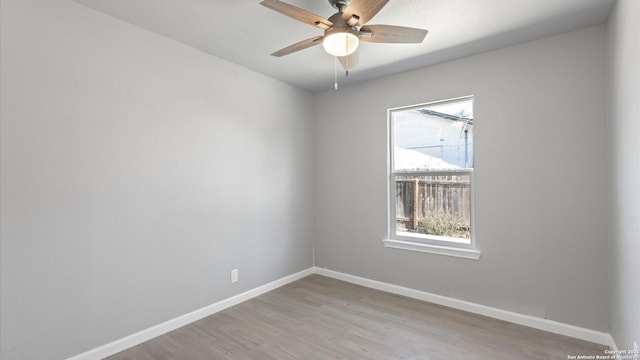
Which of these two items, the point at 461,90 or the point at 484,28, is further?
the point at 461,90

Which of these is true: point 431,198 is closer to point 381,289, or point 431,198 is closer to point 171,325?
point 381,289

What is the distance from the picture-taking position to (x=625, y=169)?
1.80 m

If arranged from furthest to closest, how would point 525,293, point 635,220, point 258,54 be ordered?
point 258,54 < point 525,293 < point 635,220

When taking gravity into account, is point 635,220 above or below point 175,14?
below

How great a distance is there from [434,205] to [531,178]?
91 centimetres

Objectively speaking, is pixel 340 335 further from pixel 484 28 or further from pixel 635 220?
pixel 484 28

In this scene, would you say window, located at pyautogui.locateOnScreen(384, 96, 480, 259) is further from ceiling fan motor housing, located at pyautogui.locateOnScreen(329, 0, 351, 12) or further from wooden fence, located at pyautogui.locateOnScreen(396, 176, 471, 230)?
ceiling fan motor housing, located at pyautogui.locateOnScreen(329, 0, 351, 12)

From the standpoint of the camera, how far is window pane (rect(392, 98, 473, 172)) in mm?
2978

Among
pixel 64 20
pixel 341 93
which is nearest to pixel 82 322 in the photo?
pixel 64 20

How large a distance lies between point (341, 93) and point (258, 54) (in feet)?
4.25

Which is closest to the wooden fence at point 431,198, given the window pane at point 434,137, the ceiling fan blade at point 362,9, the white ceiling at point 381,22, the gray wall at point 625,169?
the window pane at point 434,137

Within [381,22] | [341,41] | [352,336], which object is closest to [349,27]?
[341,41]

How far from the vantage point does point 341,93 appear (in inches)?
149

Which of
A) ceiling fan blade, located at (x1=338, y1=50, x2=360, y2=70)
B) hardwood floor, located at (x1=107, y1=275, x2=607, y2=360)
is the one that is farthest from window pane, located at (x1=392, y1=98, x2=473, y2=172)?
hardwood floor, located at (x1=107, y1=275, x2=607, y2=360)
